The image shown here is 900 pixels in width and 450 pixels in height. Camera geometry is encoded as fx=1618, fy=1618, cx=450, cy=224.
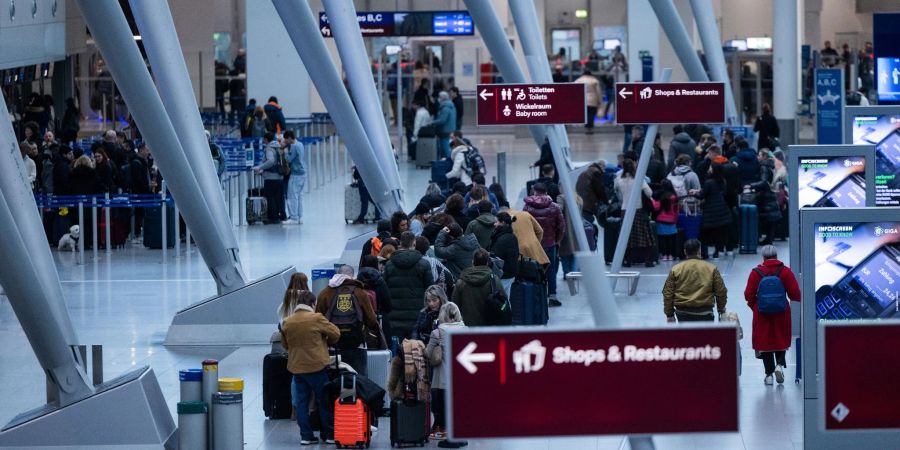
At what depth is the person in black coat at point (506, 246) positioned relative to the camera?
1670cm

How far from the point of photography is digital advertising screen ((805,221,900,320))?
1146 centimetres

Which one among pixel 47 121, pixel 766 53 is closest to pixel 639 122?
pixel 47 121

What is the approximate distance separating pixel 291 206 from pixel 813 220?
1625 cm

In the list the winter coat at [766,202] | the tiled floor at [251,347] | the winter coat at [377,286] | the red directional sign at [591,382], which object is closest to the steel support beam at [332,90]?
the tiled floor at [251,347]

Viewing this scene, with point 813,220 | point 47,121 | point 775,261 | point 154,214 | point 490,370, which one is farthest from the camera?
point 47,121

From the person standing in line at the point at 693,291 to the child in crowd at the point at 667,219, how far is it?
734cm

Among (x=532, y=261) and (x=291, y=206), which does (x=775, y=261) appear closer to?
(x=532, y=261)

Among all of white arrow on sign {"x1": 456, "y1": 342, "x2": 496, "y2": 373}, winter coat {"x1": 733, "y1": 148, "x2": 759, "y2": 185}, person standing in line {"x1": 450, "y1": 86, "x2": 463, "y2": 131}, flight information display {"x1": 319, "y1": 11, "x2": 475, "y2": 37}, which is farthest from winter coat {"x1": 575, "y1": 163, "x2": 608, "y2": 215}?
flight information display {"x1": 319, "y1": 11, "x2": 475, "y2": 37}

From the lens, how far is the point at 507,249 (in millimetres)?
16719

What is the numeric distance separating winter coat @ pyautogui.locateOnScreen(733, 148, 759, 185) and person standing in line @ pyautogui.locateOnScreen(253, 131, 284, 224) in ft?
24.6

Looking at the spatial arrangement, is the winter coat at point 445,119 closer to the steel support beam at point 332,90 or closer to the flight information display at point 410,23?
the flight information display at point 410,23

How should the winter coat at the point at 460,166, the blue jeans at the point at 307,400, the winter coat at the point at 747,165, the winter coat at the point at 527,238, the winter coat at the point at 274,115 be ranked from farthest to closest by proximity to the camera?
1. the winter coat at the point at 274,115
2. the winter coat at the point at 460,166
3. the winter coat at the point at 747,165
4. the winter coat at the point at 527,238
5. the blue jeans at the point at 307,400

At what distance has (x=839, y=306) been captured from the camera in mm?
11773

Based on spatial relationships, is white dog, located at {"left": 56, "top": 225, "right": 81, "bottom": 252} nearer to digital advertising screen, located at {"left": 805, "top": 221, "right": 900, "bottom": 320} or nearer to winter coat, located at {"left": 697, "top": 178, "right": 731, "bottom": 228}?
winter coat, located at {"left": 697, "top": 178, "right": 731, "bottom": 228}
